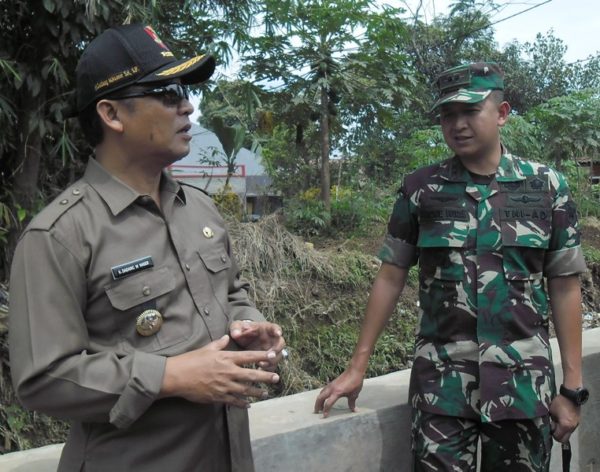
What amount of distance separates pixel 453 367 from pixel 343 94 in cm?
551

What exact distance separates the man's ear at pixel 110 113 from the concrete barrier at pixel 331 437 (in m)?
1.08

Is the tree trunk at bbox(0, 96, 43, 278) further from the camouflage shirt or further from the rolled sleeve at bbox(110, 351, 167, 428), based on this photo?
the rolled sleeve at bbox(110, 351, 167, 428)

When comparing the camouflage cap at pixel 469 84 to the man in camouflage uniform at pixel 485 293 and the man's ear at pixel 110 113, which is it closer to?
the man in camouflage uniform at pixel 485 293

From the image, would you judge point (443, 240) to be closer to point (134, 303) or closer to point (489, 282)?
point (489, 282)

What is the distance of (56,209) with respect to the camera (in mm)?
1251

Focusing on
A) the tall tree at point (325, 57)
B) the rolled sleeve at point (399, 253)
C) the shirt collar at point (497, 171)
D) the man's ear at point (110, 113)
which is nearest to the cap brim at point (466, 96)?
the shirt collar at point (497, 171)

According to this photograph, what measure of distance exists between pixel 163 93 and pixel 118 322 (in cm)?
53

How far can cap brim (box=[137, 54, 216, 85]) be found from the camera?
4.44 feet

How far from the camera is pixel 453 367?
1939 millimetres

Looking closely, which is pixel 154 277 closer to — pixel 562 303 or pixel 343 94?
pixel 562 303

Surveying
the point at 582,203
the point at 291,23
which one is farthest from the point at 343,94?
the point at 582,203

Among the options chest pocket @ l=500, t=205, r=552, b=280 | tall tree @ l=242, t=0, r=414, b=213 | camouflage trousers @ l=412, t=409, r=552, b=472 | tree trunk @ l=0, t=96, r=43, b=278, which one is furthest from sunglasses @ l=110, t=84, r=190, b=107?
tall tree @ l=242, t=0, r=414, b=213

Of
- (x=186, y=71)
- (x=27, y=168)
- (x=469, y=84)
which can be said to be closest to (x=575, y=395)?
(x=469, y=84)

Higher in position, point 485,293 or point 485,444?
point 485,293
